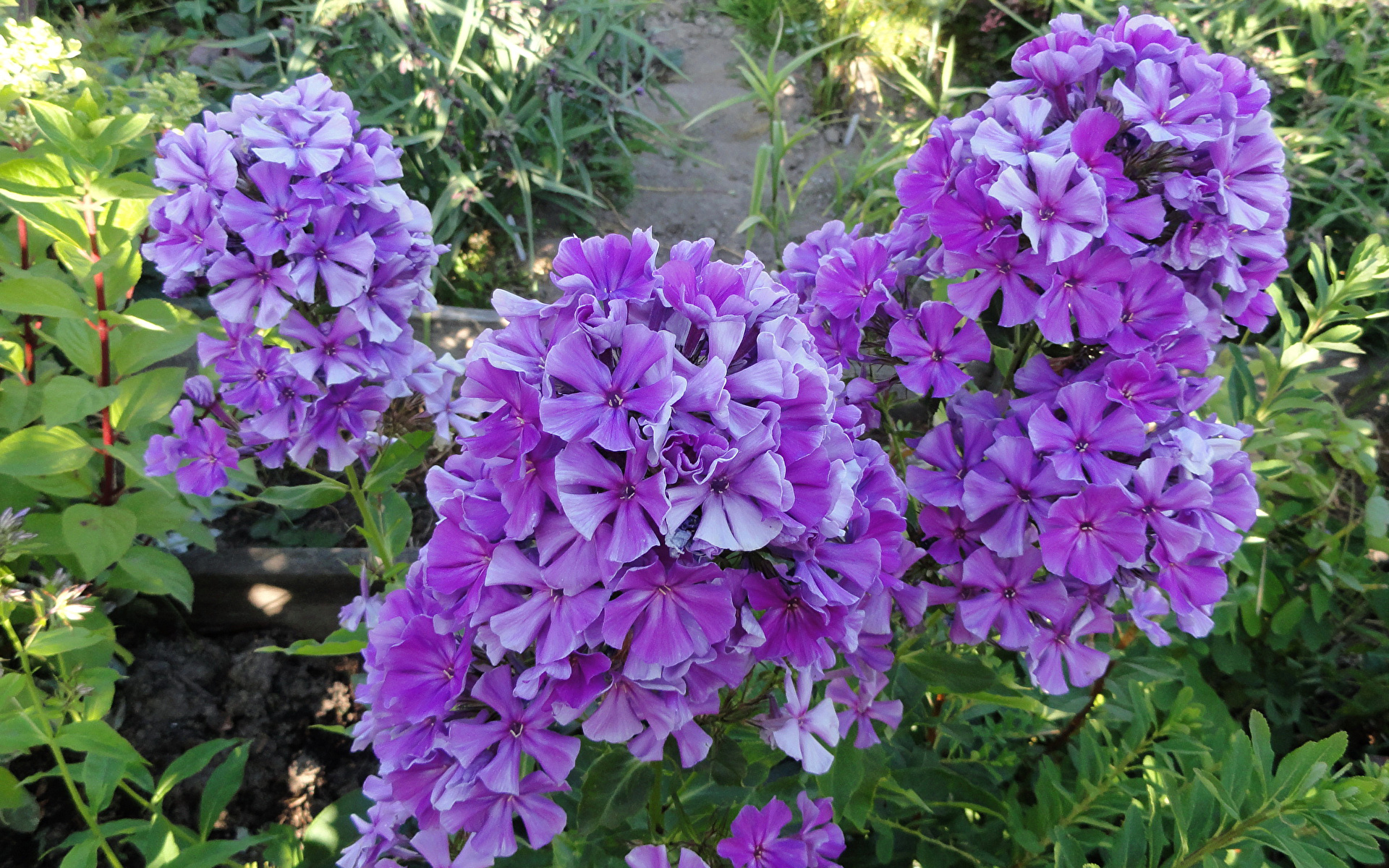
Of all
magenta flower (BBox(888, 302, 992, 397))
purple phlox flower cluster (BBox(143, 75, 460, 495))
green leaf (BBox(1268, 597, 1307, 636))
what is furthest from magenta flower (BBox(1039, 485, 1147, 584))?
green leaf (BBox(1268, 597, 1307, 636))

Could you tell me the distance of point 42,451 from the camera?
1640 millimetres

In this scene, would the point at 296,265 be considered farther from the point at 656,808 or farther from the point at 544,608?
the point at 656,808

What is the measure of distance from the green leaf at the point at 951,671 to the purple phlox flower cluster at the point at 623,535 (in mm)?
277

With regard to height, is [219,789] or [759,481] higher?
[759,481]

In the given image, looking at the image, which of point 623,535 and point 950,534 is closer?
point 623,535

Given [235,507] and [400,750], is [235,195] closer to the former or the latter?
[400,750]

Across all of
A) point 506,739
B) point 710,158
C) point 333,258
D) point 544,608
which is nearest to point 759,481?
point 544,608

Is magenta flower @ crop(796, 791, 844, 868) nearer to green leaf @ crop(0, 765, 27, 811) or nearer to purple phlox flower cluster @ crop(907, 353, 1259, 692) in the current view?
purple phlox flower cluster @ crop(907, 353, 1259, 692)

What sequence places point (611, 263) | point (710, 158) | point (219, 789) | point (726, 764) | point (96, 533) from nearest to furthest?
point (611, 263) → point (726, 764) → point (219, 789) → point (96, 533) → point (710, 158)

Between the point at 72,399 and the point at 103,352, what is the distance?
0.16 meters

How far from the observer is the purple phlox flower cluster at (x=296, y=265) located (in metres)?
1.35

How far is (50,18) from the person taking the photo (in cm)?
360

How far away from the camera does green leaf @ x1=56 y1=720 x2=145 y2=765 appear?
1.24m

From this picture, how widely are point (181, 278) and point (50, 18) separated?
3.14 meters
